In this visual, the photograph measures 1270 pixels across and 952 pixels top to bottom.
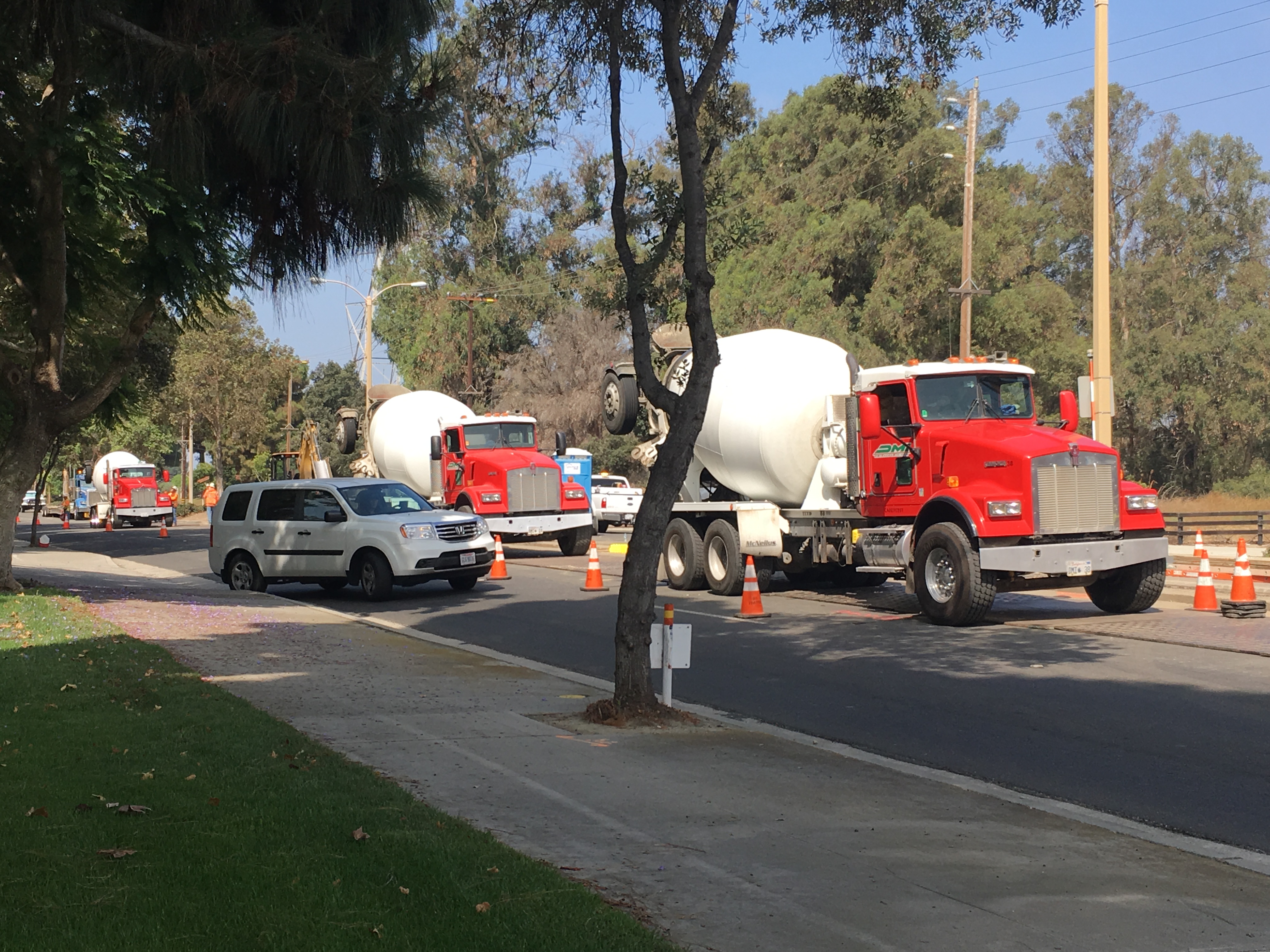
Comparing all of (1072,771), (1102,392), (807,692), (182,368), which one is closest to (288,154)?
(807,692)

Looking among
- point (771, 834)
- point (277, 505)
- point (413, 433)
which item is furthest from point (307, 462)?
point (771, 834)

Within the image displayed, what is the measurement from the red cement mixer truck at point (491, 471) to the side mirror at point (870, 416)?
1040 centimetres

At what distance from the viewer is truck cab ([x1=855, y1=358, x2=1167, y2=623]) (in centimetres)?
1518

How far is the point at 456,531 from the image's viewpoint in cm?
2008

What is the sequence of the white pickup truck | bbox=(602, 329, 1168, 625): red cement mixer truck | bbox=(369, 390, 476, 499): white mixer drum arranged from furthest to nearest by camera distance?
the white pickup truck → bbox=(369, 390, 476, 499): white mixer drum → bbox=(602, 329, 1168, 625): red cement mixer truck

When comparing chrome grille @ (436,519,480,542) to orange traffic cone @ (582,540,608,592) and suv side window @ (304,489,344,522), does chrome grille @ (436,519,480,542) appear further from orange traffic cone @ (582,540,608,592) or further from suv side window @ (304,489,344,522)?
orange traffic cone @ (582,540,608,592)

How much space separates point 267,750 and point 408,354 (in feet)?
197

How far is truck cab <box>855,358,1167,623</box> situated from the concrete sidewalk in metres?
6.08

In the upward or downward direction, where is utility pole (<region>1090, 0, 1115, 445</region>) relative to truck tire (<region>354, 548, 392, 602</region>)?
upward

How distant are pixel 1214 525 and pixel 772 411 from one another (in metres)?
18.6

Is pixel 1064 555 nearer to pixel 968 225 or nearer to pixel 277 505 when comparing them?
pixel 277 505

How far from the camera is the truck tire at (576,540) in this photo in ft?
93.6

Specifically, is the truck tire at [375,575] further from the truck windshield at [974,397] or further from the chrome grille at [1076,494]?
the chrome grille at [1076,494]

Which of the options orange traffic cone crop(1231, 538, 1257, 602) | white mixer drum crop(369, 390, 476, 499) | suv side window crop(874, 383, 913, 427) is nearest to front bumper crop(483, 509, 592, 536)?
white mixer drum crop(369, 390, 476, 499)
